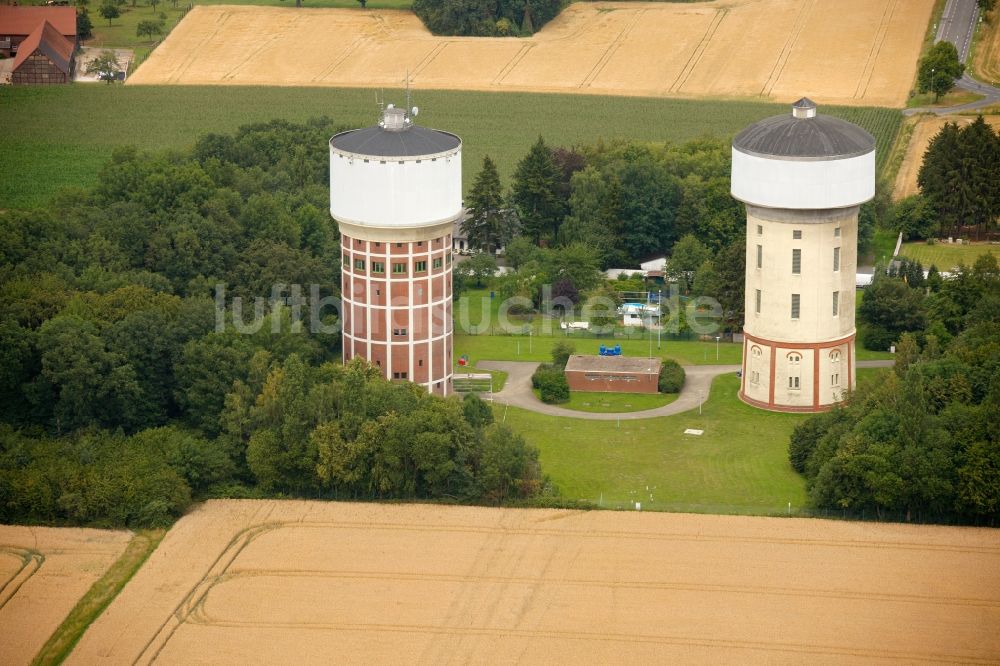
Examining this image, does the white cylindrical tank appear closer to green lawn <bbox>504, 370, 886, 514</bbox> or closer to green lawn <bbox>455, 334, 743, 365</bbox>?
green lawn <bbox>504, 370, 886, 514</bbox>

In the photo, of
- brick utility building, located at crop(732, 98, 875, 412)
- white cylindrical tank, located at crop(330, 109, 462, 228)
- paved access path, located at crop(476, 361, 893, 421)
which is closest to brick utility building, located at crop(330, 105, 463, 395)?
white cylindrical tank, located at crop(330, 109, 462, 228)

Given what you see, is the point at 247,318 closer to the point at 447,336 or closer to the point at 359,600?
the point at 447,336

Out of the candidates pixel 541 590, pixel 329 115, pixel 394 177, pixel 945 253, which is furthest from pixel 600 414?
pixel 329 115

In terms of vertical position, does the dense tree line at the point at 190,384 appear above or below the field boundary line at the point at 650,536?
above

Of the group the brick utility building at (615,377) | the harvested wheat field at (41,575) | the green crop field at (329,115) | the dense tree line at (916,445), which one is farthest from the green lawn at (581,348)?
the green crop field at (329,115)

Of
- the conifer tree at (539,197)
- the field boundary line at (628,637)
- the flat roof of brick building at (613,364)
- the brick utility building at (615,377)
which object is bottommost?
the field boundary line at (628,637)

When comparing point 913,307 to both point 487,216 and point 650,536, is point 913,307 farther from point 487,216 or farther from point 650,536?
point 650,536

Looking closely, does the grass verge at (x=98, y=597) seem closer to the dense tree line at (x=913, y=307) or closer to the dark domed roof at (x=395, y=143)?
the dark domed roof at (x=395, y=143)
